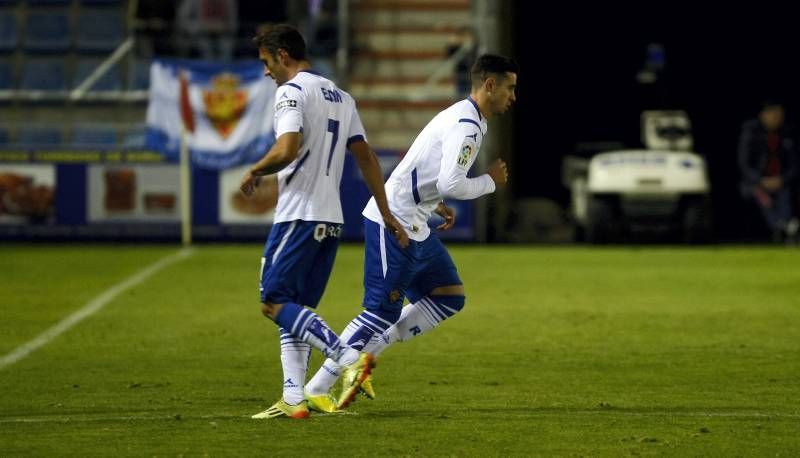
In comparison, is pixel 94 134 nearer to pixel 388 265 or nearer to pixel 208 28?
pixel 208 28

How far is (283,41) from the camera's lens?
8242mm

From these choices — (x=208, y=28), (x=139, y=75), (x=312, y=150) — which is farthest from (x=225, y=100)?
(x=312, y=150)

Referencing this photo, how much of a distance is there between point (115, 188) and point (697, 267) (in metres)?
8.91

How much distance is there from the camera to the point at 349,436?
25.6ft

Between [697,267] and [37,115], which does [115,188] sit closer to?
[37,115]

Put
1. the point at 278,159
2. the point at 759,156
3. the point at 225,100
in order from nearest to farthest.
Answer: the point at 278,159 → the point at 759,156 → the point at 225,100

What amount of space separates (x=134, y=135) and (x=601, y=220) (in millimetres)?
7680

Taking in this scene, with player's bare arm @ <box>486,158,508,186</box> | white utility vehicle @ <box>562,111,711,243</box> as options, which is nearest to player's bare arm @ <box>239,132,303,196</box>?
player's bare arm @ <box>486,158,508,186</box>

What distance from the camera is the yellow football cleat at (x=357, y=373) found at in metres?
8.18

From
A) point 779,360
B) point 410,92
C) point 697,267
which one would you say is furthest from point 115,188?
point 779,360

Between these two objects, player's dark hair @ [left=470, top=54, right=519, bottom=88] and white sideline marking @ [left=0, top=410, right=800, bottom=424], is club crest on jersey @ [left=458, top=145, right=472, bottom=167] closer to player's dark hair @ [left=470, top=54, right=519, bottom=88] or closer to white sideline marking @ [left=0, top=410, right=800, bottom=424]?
player's dark hair @ [left=470, top=54, right=519, bottom=88]

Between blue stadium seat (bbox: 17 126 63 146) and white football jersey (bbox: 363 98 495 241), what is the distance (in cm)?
1914

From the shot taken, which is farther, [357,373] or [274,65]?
[274,65]

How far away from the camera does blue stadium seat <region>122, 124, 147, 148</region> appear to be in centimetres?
2647
